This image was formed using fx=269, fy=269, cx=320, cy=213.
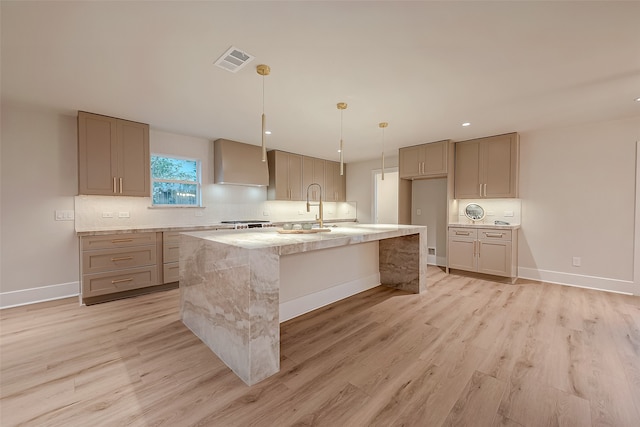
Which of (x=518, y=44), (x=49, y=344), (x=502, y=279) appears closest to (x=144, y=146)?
(x=49, y=344)

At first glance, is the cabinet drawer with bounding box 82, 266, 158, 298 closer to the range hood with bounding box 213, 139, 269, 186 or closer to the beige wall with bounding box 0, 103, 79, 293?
the beige wall with bounding box 0, 103, 79, 293

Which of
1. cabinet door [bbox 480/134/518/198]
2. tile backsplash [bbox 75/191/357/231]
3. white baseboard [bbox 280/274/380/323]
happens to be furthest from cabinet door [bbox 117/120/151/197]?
cabinet door [bbox 480/134/518/198]

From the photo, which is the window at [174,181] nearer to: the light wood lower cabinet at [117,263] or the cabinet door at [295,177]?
the light wood lower cabinet at [117,263]

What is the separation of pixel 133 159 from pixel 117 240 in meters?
1.14

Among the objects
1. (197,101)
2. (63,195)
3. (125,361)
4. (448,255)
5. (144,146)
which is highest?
(197,101)

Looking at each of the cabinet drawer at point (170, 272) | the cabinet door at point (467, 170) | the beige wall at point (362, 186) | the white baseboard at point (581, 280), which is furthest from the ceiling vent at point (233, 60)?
the white baseboard at point (581, 280)

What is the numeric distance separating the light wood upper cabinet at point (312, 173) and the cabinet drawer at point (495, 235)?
342 centimetres

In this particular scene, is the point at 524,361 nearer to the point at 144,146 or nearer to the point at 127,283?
the point at 127,283

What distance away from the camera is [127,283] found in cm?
346

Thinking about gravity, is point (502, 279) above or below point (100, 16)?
below

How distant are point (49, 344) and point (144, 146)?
8.49 ft

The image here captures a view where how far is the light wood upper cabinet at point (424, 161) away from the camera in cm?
479

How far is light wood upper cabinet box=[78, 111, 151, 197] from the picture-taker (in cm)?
337

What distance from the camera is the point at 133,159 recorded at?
3.74 m
